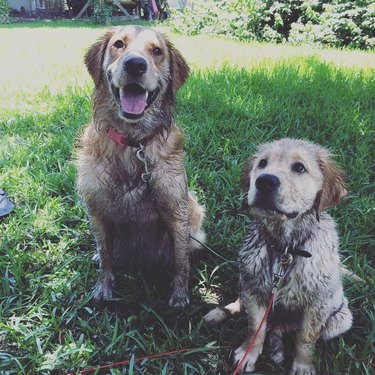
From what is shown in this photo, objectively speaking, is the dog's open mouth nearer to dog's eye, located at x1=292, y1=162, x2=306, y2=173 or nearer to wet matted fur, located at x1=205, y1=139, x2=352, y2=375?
wet matted fur, located at x1=205, y1=139, x2=352, y2=375

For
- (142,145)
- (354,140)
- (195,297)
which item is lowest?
(195,297)

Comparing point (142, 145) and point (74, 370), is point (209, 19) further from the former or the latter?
point (74, 370)

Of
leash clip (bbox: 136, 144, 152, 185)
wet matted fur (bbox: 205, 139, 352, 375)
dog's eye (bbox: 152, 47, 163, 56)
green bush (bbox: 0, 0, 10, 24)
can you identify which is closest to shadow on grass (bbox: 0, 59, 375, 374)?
wet matted fur (bbox: 205, 139, 352, 375)

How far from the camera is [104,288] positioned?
9.59 ft

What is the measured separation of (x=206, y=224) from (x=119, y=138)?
50.0 inches

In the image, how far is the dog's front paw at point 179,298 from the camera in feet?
9.50

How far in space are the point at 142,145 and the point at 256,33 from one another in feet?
28.6

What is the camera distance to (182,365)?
7.92ft

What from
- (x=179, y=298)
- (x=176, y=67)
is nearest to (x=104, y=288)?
(x=179, y=298)

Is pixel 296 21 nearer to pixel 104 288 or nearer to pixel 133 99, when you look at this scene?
pixel 133 99

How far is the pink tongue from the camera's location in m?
2.54

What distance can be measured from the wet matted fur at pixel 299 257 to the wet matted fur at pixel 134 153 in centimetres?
58

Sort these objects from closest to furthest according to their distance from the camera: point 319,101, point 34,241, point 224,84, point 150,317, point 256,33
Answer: point 150,317 → point 34,241 → point 319,101 → point 224,84 → point 256,33

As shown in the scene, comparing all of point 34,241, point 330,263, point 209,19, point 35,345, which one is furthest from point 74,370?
point 209,19
